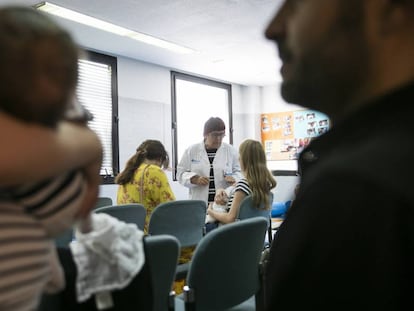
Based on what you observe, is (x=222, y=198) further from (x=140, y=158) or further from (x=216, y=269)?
(x=216, y=269)

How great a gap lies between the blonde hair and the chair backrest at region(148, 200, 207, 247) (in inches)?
15.2

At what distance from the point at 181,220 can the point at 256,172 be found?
63 cm

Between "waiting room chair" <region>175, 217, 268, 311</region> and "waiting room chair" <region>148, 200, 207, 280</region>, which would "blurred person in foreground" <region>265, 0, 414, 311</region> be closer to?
"waiting room chair" <region>175, 217, 268, 311</region>

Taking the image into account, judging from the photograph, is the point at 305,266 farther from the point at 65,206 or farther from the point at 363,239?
the point at 65,206

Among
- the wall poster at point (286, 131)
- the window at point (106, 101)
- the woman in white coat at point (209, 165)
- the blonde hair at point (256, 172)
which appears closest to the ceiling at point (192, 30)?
the window at point (106, 101)

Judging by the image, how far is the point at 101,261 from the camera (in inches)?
31.5

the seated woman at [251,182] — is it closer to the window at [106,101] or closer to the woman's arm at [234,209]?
the woman's arm at [234,209]

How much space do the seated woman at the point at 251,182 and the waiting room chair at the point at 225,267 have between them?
3.01 feet

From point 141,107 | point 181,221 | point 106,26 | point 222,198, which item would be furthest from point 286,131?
point 181,221

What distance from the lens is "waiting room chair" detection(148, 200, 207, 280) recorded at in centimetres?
248

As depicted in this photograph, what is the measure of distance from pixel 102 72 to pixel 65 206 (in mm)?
4827

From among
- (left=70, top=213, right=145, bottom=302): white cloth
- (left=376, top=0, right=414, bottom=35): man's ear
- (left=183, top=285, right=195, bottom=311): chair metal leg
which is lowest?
(left=183, top=285, right=195, bottom=311): chair metal leg

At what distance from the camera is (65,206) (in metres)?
0.55

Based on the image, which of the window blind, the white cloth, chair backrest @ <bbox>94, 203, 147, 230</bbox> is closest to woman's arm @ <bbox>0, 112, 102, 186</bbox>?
the white cloth
